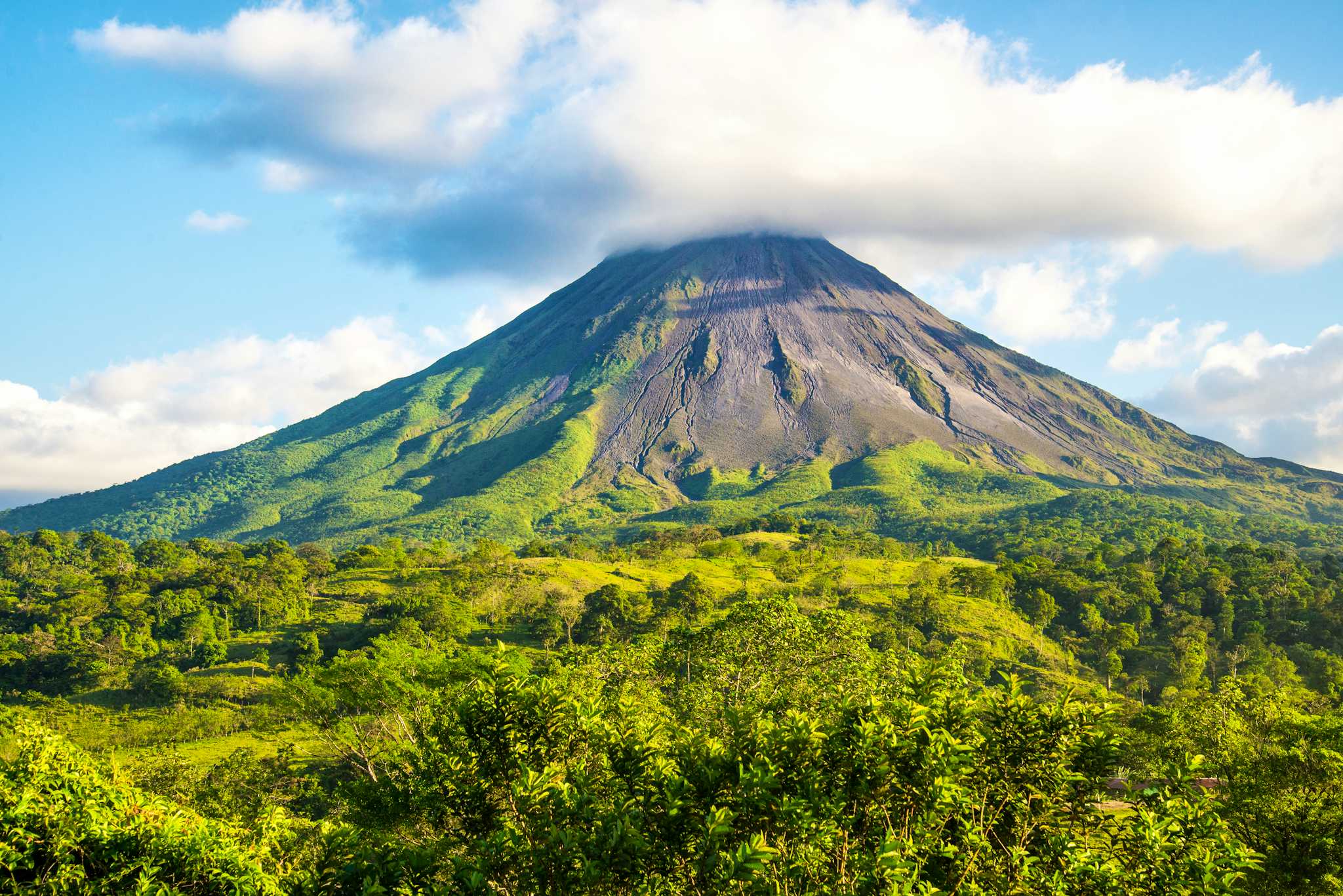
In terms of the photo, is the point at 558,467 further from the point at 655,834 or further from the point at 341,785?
the point at 655,834

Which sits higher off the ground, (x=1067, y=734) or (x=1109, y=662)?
(x=1067, y=734)

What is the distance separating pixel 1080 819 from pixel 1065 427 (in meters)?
198

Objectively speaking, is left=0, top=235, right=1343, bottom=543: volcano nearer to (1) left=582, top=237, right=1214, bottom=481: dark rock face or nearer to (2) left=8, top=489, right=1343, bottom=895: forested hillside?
(1) left=582, top=237, right=1214, bottom=481: dark rock face

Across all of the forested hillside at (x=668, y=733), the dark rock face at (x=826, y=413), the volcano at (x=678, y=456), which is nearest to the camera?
the forested hillside at (x=668, y=733)

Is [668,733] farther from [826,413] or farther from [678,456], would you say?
[826,413]

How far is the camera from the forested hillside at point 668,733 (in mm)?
8938

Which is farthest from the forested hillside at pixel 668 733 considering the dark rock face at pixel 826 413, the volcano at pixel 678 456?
the dark rock face at pixel 826 413

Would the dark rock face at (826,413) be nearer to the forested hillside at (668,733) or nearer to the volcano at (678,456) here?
the volcano at (678,456)

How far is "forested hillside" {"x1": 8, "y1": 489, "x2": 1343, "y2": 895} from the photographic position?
894 centimetres

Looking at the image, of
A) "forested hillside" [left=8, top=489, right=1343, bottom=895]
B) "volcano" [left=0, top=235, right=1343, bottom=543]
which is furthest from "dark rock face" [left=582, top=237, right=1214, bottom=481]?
"forested hillside" [left=8, top=489, right=1343, bottom=895]

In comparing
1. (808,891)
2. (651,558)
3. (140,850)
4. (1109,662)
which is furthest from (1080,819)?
(651,558)

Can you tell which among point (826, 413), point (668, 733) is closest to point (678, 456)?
point (826, 413)

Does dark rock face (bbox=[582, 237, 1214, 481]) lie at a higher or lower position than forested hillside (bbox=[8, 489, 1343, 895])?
higher

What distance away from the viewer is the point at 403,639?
44.8 meters
